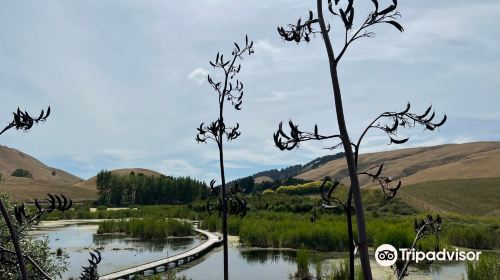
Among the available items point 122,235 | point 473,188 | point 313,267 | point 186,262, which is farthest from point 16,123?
point 473,188

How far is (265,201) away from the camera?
4544cm

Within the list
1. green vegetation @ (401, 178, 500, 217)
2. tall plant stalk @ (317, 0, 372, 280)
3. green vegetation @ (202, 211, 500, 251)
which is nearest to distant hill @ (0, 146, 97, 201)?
tall plant stalk @ (317, 0, 372, 280)

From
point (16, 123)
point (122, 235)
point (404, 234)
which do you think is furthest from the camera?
point (122, 235)

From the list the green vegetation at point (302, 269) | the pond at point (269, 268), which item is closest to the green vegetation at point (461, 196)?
the pond at point (269, 268)

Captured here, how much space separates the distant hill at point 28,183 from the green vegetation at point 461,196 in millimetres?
40754

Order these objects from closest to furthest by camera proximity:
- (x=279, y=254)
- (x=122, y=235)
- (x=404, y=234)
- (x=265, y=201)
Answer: (x=404, y=234) → (x=279, y=254) → (x=122, y=235) → (x=265, y=201)

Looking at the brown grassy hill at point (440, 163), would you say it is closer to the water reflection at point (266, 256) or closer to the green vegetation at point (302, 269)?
the water reflection at point (266, 256)

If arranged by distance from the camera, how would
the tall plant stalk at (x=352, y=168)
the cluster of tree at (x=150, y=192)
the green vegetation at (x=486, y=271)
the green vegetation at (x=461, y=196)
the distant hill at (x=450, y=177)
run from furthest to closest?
the cluster of tree at (x=150, y=192)
the distant hill at (x=450, y=177)
the green vegetation at (x=461, y=196)
the green vegetation at (x=486, y=271)
the tall plant stalk at (x=352, y=168)

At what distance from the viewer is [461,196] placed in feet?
174

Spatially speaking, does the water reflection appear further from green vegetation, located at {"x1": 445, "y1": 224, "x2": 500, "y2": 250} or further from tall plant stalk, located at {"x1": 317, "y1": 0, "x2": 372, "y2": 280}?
tall plant stalk, located at {"x1": 317, "y1": 0, "x2": 372, "y2": 280}

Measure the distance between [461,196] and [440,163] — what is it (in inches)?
2171

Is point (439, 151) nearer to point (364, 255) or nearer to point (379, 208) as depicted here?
point (379, 208)

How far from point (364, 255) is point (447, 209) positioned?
5107cm

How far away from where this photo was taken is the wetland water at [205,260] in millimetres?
14289
